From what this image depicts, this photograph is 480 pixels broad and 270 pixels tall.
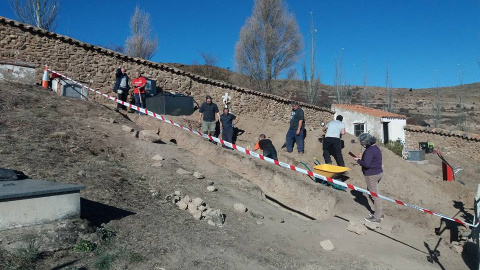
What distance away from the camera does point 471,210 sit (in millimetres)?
10398

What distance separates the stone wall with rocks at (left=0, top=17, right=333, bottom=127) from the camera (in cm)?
1316

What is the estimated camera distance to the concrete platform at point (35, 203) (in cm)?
396

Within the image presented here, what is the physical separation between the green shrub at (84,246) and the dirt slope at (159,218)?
0.06 meters

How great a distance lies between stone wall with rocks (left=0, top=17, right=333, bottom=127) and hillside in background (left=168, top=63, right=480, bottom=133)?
44.0 feet

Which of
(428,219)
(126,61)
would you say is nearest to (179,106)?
(126,61)

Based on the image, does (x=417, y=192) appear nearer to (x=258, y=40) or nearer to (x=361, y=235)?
(x=361, y=235)

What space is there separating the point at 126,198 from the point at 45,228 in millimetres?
1836

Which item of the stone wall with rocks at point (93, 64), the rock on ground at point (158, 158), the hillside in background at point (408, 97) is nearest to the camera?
the rock on ground at point (158, 158)

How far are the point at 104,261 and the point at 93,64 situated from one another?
41.0ft

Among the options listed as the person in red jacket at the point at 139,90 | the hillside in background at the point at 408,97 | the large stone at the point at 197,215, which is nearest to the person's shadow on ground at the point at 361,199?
the large stone at the point at 197,215

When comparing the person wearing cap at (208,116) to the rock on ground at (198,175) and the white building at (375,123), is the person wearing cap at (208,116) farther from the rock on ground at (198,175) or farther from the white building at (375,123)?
the white building at (375,123)

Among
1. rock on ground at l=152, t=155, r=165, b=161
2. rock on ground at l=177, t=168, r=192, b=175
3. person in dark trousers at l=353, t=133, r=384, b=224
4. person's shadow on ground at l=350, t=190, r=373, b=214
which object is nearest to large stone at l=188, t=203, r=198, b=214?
rock on ground at l=177, t=168, r=192, b=175

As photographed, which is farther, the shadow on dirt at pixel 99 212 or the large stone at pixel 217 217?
the large stone at pixel 217 217

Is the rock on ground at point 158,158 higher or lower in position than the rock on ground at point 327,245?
higher
